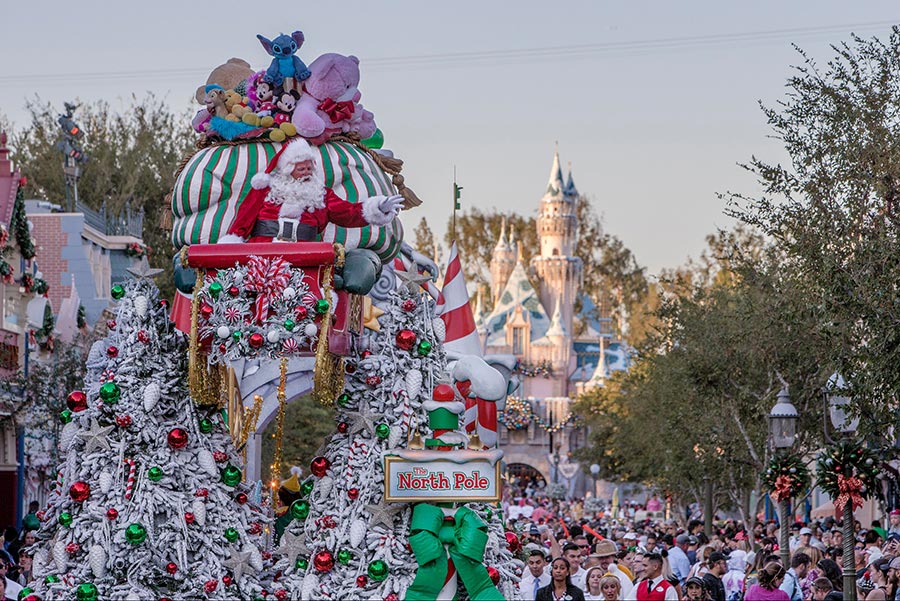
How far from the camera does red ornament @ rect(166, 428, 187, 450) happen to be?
1331 cm

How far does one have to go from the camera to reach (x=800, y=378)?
3127cm

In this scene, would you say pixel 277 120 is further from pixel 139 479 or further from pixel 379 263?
pixel 139 479

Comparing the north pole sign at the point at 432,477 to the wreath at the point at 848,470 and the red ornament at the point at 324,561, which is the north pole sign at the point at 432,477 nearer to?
the red ornament at the point at 324,561

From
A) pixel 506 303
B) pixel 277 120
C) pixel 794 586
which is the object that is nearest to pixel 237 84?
Result: pixel 277 120

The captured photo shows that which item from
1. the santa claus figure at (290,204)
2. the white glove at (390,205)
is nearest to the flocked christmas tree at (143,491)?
the santa claus figure at (290,204)

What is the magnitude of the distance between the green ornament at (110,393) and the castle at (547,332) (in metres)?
92.5

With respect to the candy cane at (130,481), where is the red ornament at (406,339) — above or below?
above

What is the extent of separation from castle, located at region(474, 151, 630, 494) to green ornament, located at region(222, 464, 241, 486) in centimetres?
9215

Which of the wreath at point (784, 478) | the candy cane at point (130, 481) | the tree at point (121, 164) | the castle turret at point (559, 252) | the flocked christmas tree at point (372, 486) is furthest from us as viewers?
the castle turret at point (559, 252)

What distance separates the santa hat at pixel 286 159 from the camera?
527 inches

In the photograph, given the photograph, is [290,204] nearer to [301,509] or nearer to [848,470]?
[301,509]

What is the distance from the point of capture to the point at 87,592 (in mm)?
12898

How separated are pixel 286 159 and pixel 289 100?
0.54 meters

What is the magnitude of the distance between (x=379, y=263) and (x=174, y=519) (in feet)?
7.92
